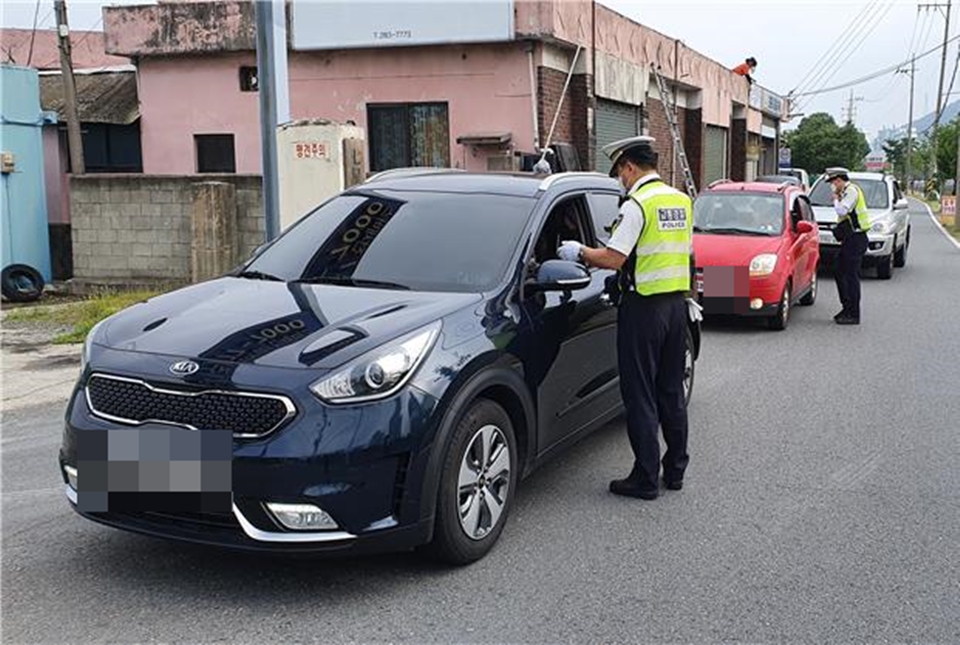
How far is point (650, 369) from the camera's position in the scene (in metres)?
5.25

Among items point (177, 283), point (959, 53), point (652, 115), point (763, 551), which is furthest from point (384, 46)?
point (959, 53)

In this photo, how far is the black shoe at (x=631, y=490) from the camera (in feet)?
17.5

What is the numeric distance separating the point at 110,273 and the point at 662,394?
1134 centimetres

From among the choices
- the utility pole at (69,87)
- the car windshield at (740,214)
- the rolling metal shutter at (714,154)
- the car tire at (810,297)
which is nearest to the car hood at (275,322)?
the car windshield at (740,214)

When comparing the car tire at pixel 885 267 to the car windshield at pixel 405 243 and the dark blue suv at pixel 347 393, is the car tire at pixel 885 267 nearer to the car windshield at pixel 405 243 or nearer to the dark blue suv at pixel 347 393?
the dark blue suv at pixel 347 393

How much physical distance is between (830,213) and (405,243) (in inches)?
513

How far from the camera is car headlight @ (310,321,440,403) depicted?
382 centimetres

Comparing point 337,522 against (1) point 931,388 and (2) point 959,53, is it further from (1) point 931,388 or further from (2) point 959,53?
(2) point 959,53

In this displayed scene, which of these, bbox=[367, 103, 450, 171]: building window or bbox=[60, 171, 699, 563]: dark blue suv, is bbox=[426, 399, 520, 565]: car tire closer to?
bbox=[60, 171, 699, 563]: dark blue suv

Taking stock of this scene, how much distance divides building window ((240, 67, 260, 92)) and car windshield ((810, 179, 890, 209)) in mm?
10212

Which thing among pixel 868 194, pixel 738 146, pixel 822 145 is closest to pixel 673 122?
pixel 868 194

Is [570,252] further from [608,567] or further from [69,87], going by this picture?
[69,87]

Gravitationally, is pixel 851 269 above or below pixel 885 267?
above

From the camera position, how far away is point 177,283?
554 inches
